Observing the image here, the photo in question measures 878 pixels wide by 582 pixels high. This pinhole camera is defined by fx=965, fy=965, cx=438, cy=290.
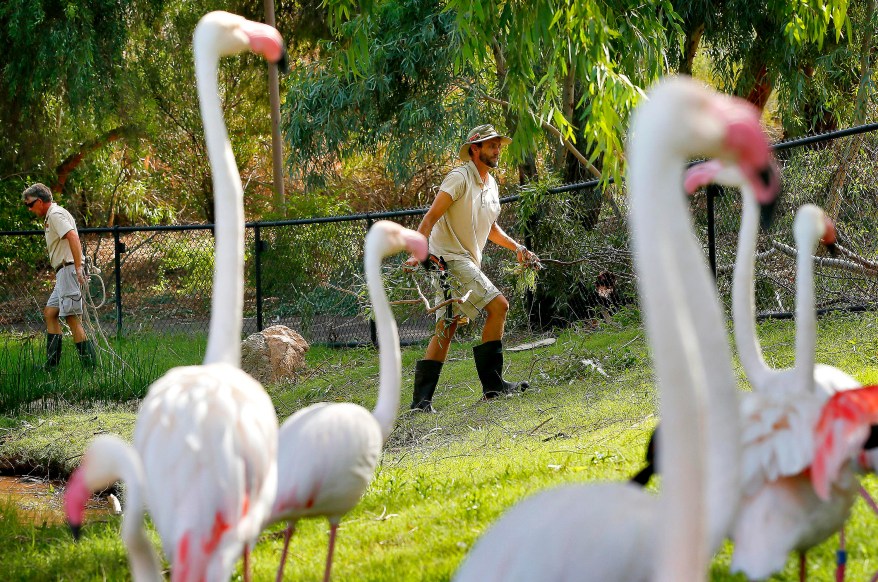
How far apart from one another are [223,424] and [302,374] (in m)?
7.61

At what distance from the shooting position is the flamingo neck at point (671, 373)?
185 centimetres

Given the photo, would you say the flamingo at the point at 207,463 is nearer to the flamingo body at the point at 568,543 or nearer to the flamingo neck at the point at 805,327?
the flamingo body at the point at 568,543

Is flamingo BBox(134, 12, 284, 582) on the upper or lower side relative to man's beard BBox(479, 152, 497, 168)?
lower

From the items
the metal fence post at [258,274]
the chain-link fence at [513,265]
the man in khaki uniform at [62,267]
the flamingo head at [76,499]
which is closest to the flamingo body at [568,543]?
the flamingo head at [76,499]

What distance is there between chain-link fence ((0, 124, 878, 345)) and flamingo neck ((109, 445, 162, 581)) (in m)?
5.51

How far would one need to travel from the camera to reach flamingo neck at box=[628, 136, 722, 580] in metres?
1.85

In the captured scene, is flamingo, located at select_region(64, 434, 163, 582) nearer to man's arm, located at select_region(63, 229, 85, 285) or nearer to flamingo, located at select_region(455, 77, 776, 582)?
flamingo, located at select_region(455, 77, 776, 582)

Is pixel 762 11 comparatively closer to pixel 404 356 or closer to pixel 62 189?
pixel 404 356

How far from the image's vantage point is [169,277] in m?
14.9

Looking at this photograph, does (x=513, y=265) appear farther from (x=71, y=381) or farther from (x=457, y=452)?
(x=71, y=381)

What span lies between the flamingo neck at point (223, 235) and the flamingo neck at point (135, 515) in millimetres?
656

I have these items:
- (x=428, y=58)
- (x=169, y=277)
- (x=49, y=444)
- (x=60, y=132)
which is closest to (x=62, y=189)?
(x=60, y=132)

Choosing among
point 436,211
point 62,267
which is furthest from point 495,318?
point 62,267

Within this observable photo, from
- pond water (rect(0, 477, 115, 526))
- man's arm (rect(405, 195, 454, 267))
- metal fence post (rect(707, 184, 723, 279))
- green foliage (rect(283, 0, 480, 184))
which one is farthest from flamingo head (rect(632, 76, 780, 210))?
green foliage (rect(283, 0, 480, 184))
